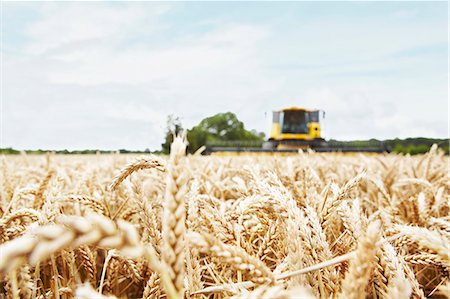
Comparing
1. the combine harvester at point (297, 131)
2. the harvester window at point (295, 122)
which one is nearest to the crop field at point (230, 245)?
the combine harvester at point (297, 131)

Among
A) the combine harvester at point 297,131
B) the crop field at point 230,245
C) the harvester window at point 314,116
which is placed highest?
the harvester window at point 314,116

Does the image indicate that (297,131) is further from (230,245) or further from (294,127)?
(230,245)

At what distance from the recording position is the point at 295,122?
27.4 metres

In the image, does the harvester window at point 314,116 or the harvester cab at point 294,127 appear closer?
the harvester cab at point 294,127

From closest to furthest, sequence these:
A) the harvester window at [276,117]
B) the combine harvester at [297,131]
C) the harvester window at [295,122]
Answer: the combine harvester at [297,131]
the harvester window at [295,122]
the harvester window at [276,117]

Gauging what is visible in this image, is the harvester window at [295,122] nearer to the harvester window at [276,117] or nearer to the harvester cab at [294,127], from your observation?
the harvester cab at [294,127]

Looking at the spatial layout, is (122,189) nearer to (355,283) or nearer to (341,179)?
(341,179)

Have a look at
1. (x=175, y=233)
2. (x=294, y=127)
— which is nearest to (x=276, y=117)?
(x=294, y=127)

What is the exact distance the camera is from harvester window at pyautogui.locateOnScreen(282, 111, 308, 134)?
2709 centimetres

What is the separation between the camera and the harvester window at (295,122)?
2709 centimetres

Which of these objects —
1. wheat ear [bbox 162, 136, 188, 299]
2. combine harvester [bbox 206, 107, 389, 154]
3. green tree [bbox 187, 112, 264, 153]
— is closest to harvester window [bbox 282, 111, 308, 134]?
combine harvester [bbox 206, 107, 389, 154]

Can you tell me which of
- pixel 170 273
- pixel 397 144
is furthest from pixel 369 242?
pixel 397 144

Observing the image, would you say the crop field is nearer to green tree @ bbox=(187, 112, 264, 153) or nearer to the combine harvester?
the combine harvester

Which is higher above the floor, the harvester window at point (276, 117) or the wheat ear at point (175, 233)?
the harvester window at point (276, 117)
